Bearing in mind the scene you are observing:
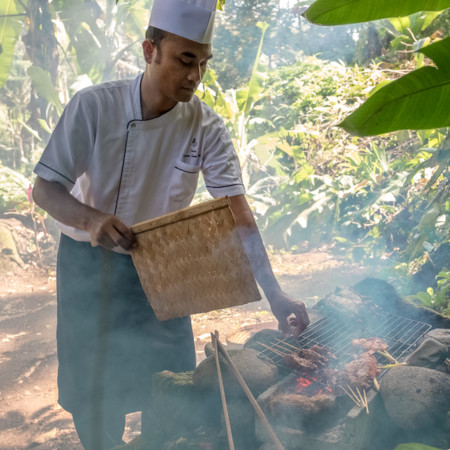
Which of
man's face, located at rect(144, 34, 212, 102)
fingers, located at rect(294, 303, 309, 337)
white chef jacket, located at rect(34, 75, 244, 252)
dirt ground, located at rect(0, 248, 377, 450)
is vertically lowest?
dirt ground, located at rect(0, 248, 377, 450)

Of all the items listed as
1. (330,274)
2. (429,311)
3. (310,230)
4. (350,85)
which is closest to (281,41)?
(350,85)

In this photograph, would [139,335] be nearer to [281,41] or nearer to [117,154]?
[117,154]

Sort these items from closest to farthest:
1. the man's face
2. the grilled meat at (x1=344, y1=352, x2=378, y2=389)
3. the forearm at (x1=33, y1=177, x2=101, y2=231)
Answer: the forearm at (x1=33, y1=177, x2=101, y2=231) < the man's face < the grilled meat at (x1=344, y1=352, x2=378, y2=389)

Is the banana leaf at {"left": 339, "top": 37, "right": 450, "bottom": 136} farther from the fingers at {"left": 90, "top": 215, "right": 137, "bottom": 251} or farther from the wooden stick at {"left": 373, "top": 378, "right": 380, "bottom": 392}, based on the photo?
the wooden stick at {"left": 373, "top": 378, "right": 380, "bottom": 392}

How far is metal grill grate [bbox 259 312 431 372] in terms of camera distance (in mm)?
2652

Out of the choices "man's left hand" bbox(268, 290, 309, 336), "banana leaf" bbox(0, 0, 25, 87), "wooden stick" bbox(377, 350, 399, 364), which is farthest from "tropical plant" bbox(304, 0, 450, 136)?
→ "banana leaf" bbox(0, 0, 25, 87)

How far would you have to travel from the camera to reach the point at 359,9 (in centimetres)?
132

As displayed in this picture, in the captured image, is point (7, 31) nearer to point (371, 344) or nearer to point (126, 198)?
point (126, 198)

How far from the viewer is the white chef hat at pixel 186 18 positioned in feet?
6.74

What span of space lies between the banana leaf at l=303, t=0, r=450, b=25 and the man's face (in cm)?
82

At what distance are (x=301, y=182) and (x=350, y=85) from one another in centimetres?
168

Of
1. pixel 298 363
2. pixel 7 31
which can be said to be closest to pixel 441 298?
pixel 298 363

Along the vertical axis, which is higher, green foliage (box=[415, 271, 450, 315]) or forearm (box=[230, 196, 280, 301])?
forearm (box=[230, 196, 280, 301])

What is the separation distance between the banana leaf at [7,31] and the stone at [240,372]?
531cm
